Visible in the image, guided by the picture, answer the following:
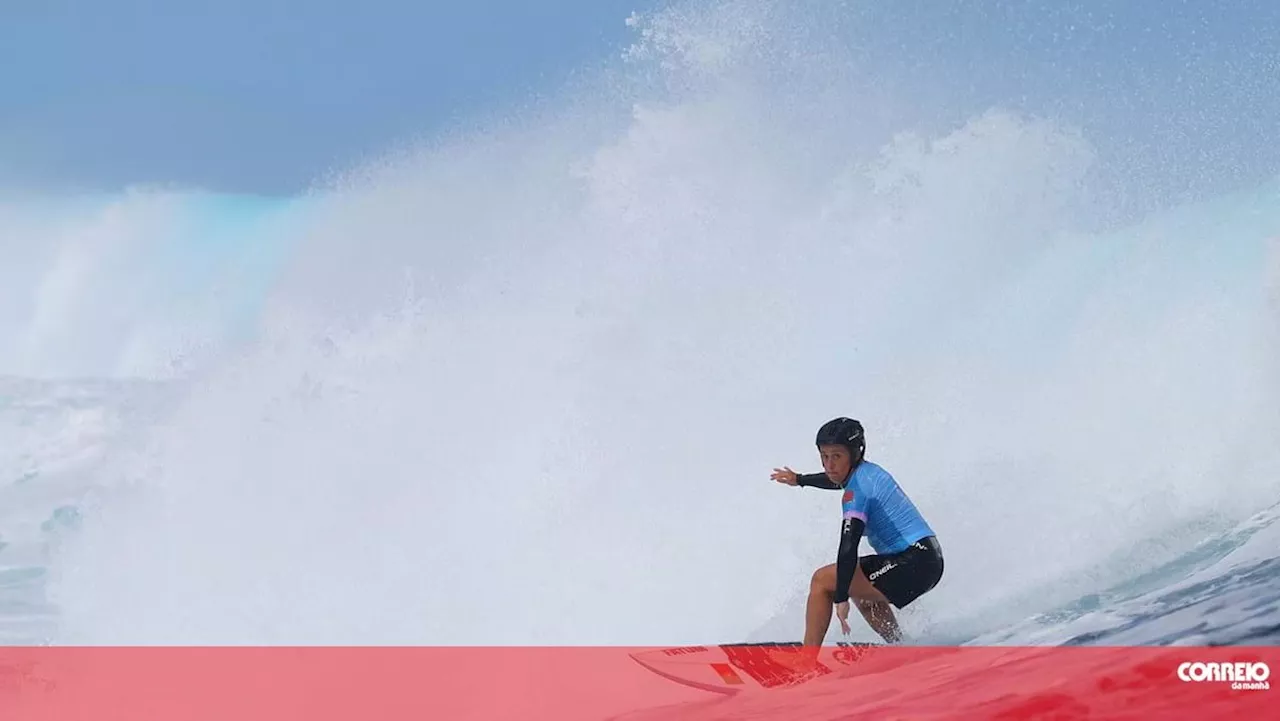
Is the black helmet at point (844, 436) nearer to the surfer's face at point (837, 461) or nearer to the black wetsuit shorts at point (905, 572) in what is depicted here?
A: the surfer's face at point (837, 461)

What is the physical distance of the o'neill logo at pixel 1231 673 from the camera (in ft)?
14.8

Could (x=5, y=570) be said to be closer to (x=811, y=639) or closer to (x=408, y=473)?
(x=408, y=473)

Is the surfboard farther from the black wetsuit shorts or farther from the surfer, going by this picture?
the black wetsuit shorts

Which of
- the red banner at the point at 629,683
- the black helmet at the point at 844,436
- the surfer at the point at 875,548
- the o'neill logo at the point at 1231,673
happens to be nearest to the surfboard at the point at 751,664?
the red banner at the point at 629,683

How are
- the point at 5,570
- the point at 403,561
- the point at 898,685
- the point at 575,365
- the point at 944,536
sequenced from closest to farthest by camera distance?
the point at 898,685
the point at 944,536
the point at 403,561
the point at 575,365
the point at 5,570

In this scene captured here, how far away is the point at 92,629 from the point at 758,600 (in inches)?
202

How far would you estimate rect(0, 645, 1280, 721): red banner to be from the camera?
4.44 meters

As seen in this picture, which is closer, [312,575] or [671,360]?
[312,575]

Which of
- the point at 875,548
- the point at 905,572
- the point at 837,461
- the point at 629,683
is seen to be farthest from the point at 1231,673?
the point at 629,683

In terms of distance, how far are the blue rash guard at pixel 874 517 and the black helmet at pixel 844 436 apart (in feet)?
0.28

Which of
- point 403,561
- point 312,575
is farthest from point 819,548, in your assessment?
point 312,575

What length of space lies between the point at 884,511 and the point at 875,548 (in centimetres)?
21

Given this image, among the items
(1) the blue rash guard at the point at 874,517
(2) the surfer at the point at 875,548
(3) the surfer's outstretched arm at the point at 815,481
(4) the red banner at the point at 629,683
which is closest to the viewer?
(4) the red banner at the point at 629,683

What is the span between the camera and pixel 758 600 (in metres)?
7.03
